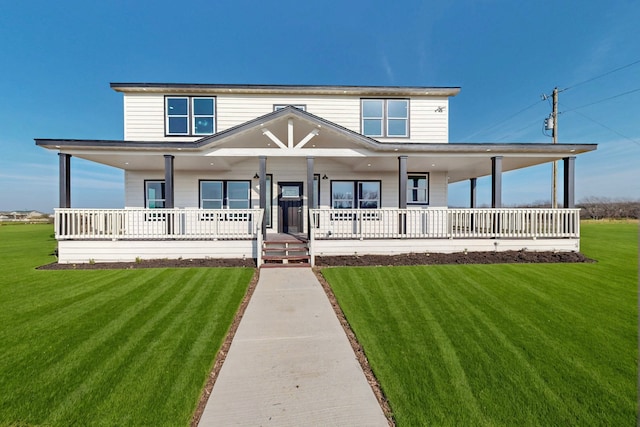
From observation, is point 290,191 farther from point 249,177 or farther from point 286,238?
point 286,238

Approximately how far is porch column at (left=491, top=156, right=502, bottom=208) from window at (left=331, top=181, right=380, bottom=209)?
435 centimetres

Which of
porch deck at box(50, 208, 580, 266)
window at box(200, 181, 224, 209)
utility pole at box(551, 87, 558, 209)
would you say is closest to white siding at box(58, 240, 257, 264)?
porch deck at box(50, 208, 580, 266)

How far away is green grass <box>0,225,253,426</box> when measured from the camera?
8.09ft

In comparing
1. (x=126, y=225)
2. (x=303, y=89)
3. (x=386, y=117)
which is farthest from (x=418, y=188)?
(x=126, y=225)

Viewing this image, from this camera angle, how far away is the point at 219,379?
2.90m

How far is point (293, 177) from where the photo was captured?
1130 centimetres

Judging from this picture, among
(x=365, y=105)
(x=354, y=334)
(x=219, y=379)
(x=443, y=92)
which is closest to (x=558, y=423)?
(x=354, y=334)

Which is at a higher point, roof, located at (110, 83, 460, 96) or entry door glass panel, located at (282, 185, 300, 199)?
roof, located at (110, 83, 460, 96)

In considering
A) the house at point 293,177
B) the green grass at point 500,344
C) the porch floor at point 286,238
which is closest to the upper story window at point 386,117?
the house at point 293,177

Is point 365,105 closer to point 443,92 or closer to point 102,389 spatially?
point 443,92

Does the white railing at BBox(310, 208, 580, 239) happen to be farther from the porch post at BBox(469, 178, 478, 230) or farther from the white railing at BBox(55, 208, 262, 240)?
the porch post at BBox(469, 178, 478, 230)

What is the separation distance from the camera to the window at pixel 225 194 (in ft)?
37.6

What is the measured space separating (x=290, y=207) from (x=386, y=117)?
19.5ft

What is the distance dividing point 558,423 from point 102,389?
4378 mm
